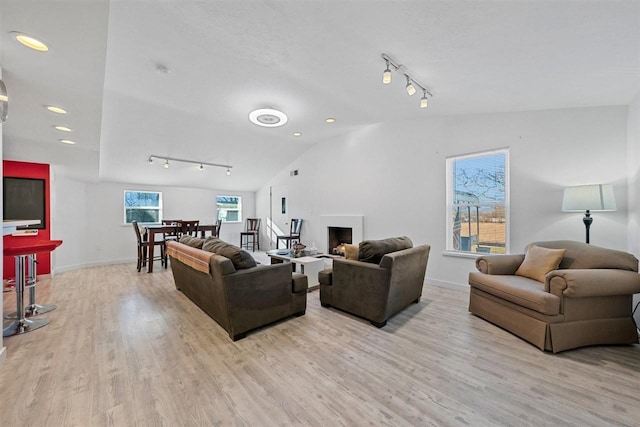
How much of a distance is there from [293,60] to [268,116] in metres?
1.31

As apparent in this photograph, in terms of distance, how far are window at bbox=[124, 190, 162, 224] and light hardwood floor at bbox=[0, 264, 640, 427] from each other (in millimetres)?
4000

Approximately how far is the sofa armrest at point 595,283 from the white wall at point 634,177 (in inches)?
26.6

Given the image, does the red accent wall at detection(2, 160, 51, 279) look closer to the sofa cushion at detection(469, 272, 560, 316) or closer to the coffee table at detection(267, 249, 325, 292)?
the coffee table at detection(267, 249, 325, 292)

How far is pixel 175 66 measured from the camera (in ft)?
9.04

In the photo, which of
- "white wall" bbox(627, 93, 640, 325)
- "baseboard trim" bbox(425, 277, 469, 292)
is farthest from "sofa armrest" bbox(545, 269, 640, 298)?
"baseboard trim" bbox(425, 277, 469, 292)

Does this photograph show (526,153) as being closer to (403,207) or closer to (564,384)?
(403,207)

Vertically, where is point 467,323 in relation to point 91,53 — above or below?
below

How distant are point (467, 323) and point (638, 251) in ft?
5.90

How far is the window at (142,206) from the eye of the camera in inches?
243

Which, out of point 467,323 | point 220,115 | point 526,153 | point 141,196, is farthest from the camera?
point 141,196

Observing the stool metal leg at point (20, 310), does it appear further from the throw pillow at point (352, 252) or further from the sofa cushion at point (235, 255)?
the throw pillow at point (352, 252)

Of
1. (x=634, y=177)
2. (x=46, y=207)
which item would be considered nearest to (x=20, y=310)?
(x=46, y=207)

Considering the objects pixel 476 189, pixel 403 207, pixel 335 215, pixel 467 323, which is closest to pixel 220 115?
pixel 335 215

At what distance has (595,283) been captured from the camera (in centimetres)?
208
